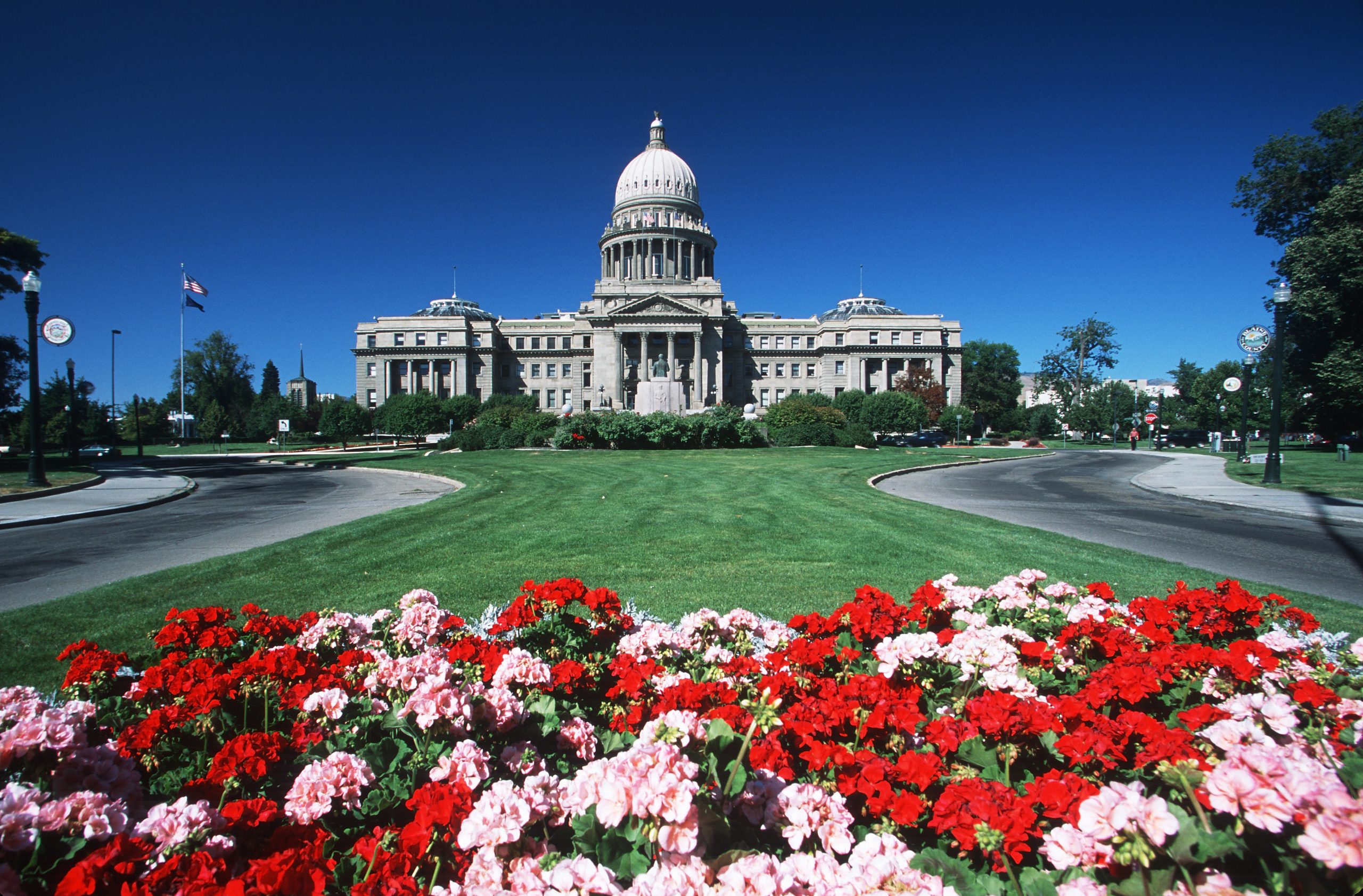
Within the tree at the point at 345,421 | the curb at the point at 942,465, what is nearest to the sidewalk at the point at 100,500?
the curb at the point at 942,465

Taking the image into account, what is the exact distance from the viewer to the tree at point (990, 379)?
91438 mm

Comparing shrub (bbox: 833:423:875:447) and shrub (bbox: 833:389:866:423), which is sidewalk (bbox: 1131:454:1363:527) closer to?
shrub (bbox: 833:423:875:447)

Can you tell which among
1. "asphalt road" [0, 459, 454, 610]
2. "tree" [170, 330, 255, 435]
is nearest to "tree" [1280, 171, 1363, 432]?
"asphalt road" [0, 459, 454, 610]

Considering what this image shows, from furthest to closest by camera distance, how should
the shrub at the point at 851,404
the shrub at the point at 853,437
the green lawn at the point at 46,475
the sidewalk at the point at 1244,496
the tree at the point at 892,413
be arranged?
the shrub at the point at 851,404 < the tree at the point at 892,413 < the shrub at the point at 853,437 < the green lawn at the point at 46,475 < the sidewalk at the point at 1244,496

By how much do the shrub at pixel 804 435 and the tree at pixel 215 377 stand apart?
81.1 m

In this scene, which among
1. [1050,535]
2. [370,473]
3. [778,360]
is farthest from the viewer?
[778,360]

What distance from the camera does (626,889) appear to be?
215 centimetres

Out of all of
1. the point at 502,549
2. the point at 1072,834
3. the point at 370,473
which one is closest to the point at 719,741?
the point at 1072,834

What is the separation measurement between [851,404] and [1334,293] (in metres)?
42.0

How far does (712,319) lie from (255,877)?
259ft

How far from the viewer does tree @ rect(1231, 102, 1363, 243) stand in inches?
1205

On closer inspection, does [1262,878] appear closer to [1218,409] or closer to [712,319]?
[712,319]

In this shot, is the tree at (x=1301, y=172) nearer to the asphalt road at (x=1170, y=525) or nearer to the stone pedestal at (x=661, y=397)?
the asphalt road at (x=1170, y=525)

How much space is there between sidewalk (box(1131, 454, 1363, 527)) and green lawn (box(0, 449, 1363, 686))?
297 inches
